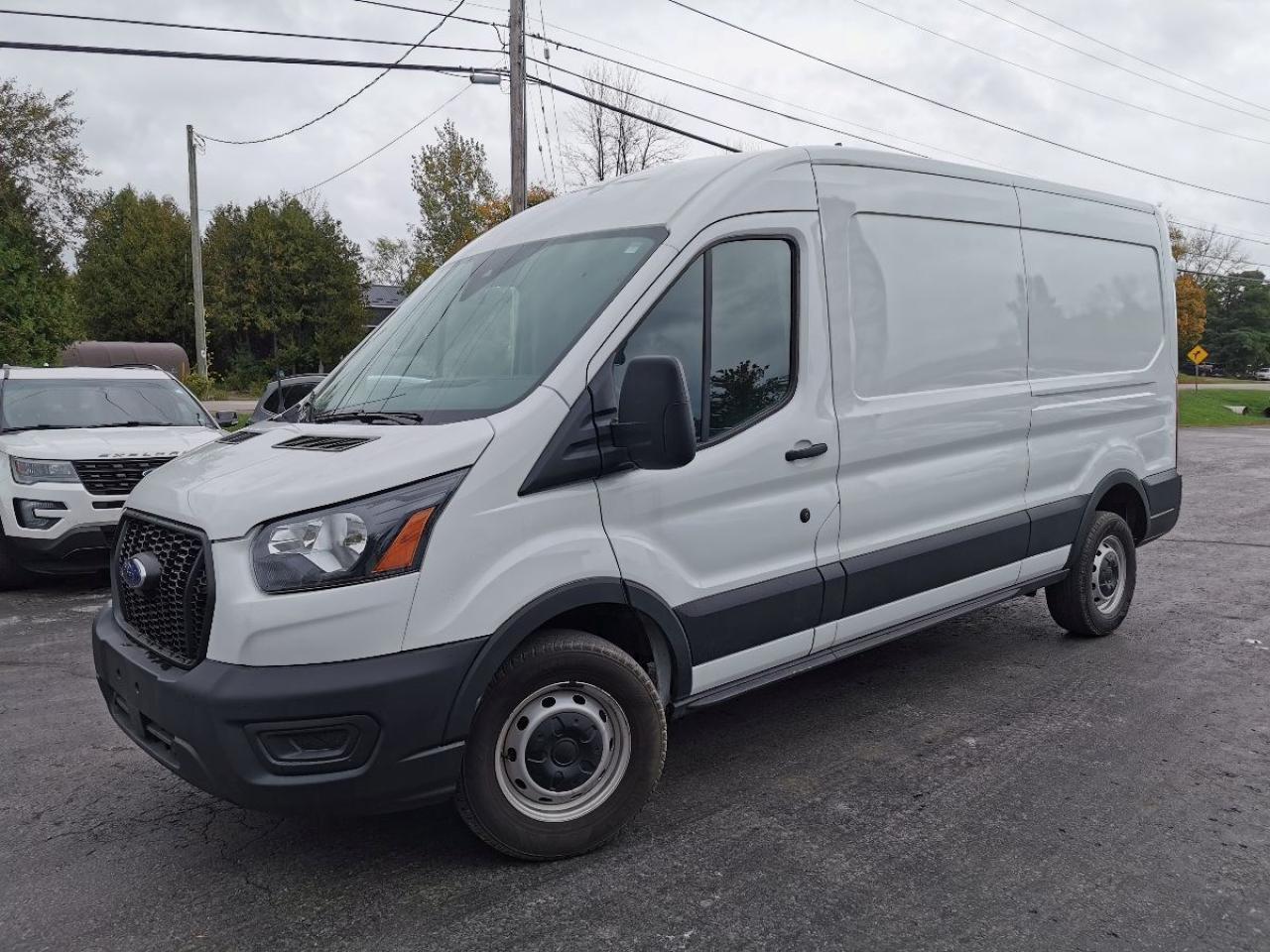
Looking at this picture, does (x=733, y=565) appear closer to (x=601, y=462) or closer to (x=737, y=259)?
(x=601, y=462)

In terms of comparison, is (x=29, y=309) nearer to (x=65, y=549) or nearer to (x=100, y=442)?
(x=100, y=442)

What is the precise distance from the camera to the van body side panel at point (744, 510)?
3455 mm

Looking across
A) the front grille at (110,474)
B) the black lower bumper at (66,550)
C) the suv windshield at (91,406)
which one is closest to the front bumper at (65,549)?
the black lower bumper at (66,550)

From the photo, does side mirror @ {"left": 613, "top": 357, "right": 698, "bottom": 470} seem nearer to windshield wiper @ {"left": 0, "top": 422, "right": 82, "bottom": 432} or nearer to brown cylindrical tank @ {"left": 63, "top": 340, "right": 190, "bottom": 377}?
windshield wiper @ {"left": 0, "top": 422, "right": 82, "bottom": 432}

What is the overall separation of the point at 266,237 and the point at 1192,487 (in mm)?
44635

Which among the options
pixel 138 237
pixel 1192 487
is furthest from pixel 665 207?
pixel 138 237

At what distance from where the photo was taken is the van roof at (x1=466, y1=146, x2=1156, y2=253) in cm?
375

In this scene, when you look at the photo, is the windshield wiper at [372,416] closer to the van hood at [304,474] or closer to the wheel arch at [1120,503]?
the van hood at [304,474]

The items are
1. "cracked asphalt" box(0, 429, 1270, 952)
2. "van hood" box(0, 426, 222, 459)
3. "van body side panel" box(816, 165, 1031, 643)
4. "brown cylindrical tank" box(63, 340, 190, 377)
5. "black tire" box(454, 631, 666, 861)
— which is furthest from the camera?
"brown cylindrical tank" box(63, 340, 190, 377)

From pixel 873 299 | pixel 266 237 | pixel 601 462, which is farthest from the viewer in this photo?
pixel 266 237

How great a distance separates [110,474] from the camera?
7.63 metres

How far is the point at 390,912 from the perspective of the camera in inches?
120

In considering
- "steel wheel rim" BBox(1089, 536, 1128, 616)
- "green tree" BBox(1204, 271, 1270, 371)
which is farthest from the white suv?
"green tree" BBox(1204, 271, 1270, 371)

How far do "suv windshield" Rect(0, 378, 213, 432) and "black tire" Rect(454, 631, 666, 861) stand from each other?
263 inches
